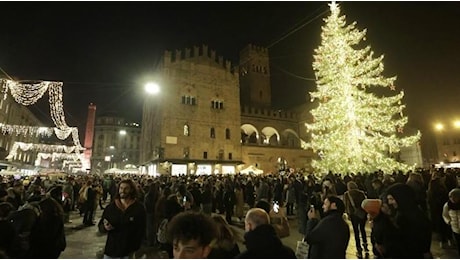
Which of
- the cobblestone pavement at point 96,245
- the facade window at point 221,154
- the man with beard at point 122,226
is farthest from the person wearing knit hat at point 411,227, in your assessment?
the facade window at point 221,154

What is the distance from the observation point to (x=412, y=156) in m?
41.5

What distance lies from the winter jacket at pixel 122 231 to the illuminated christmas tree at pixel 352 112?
585 inches

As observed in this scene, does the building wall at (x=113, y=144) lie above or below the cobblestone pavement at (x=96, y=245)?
above

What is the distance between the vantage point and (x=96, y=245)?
8406mm

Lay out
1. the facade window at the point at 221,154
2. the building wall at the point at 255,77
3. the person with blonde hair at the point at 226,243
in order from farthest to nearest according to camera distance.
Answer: the building wall at the point at 255,77 → the facade window at the point at 221,154 → the person with blonde hair at the point at 226,243

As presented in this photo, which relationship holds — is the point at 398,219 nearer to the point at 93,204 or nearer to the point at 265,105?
the point at 93,204

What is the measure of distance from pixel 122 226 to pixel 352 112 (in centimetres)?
1577

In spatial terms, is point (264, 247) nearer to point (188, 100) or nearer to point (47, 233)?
point (47, 233)

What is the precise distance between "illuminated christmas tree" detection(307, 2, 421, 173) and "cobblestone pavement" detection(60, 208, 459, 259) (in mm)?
6874

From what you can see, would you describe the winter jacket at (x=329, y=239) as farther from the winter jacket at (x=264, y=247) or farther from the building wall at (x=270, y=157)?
the building wall at (x=270, y=157)

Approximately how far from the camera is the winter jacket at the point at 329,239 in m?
3.53

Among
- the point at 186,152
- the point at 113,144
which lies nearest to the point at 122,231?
the point at 186,152

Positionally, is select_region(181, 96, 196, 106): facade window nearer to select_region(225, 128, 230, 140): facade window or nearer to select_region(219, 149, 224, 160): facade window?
select_region(225, 128, 230, 140): facade window

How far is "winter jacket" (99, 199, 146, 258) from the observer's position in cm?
398
